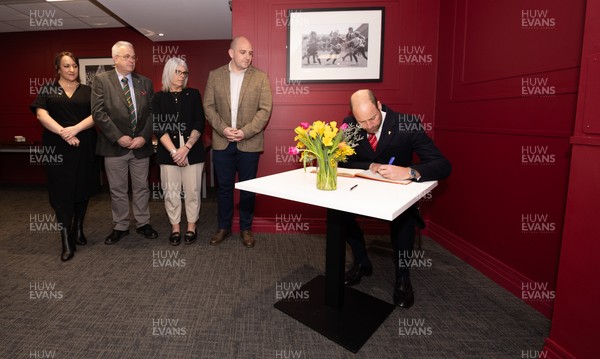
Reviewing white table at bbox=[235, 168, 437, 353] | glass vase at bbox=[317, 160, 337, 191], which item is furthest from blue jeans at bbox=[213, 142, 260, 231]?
glass vase at bbox=[317, 160, 337, 191]

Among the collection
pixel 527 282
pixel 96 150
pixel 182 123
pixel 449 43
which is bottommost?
pixel 527 282

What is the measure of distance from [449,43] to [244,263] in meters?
2.82

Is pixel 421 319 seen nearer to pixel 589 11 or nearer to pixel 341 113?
pixel 589 11

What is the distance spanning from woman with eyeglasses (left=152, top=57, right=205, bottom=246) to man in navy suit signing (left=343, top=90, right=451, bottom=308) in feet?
5.21

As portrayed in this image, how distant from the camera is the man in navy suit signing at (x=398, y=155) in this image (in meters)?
2.07

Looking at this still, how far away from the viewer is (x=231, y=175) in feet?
11.0

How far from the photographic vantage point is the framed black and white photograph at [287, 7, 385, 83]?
3449 mm

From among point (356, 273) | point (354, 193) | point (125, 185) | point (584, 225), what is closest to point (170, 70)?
point (125, 185)

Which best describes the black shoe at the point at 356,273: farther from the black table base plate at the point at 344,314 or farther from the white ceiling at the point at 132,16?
the white ceiling at the point at 132,16

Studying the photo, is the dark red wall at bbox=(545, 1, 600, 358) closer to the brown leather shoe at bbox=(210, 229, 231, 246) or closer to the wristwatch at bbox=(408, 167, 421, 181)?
the wristwatch at bbox=(408, 167, 421, 181)

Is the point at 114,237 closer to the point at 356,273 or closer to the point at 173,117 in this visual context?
the point at 173,117

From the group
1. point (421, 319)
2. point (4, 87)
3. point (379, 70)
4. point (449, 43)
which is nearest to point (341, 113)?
point (379, 70)

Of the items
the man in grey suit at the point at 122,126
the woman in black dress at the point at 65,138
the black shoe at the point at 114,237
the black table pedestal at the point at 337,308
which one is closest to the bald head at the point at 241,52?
the man in grey suit at the point at 122,126

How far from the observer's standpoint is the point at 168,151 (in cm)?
321
